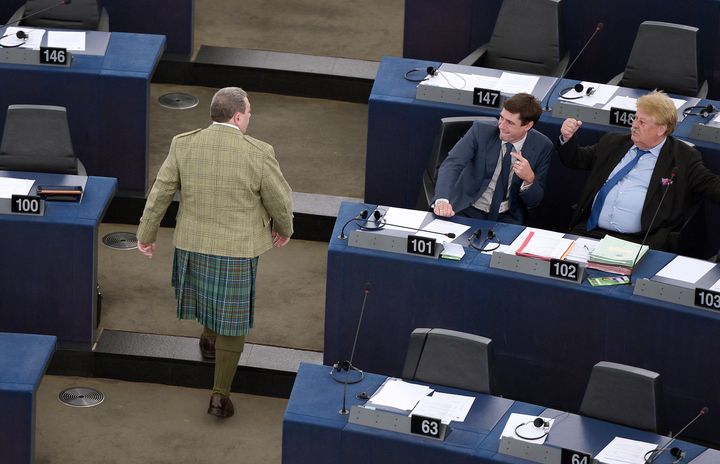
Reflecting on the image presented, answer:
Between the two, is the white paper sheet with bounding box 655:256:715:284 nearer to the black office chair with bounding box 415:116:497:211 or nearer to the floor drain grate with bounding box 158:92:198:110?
the black office chair with bounding box 415:116:497:211

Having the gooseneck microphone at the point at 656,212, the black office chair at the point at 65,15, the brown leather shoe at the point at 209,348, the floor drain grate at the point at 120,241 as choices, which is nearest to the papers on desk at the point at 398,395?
the gooseneck microphone at the point at 656,212

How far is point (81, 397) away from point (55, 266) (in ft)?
1.90

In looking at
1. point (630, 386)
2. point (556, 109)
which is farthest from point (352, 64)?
point (630, 386)

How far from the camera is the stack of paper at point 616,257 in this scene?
19.4 feet

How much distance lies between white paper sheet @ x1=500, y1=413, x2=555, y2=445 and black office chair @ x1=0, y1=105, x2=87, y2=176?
2.55 m

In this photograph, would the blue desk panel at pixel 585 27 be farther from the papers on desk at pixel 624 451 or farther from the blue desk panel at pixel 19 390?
the blue desk panel at pixel 19 390

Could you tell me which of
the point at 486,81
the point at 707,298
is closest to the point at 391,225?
the point at 707,298

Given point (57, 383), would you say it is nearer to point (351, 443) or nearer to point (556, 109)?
point (351, 443)

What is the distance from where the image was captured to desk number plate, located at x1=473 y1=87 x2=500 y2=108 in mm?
7027

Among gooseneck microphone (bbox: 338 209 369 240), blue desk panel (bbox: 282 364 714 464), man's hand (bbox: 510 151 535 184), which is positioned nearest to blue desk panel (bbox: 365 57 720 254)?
man's hand (bbox: 510 151 535 184)

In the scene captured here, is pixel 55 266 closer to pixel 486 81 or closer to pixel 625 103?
pixel 486 81

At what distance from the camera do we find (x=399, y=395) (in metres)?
5.30

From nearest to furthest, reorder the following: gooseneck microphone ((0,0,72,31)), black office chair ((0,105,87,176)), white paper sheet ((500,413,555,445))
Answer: white paper sheet ((500,413,555,445)) → black office chair ((0,105,87,176)) → gooseneck microphone ((0,0,72,31))

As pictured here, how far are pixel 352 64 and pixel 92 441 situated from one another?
139 inches
